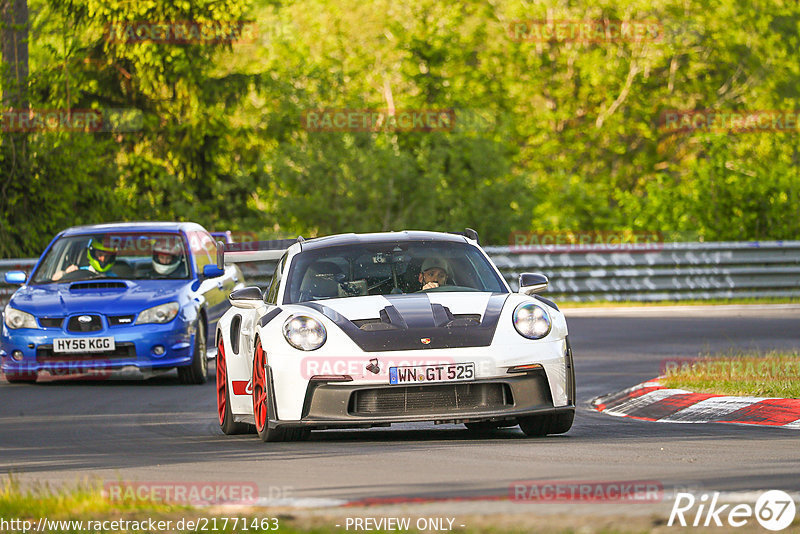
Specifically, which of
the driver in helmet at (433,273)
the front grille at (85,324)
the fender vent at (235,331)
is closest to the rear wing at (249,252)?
the fender vent at (235,331)

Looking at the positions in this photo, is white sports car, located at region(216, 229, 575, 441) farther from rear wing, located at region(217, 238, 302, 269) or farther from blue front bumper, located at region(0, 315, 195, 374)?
blue front bumper, located at region(0, 315, 195, 374)

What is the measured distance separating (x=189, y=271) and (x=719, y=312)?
10.6 meters

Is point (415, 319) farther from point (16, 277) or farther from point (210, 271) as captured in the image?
point (16, 277)

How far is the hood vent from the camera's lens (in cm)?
1437

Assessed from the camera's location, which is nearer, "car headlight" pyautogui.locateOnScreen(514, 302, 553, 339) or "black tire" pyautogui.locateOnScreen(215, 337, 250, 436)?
"car headlight" pyautogui.locateOnScreen(514, 302, 553, 339)

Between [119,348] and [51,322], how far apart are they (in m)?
0.70

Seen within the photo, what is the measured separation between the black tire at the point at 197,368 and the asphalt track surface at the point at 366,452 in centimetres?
94

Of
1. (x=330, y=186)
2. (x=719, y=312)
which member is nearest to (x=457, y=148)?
(x=330, y=186)

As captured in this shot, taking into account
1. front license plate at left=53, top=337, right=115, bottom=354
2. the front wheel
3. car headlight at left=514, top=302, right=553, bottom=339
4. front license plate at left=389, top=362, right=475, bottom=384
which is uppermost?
car headlight at left=514, top=302, right=553, bottom=339

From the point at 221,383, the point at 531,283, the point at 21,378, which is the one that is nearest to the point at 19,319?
the point at 21,378

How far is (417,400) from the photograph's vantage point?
8.48m

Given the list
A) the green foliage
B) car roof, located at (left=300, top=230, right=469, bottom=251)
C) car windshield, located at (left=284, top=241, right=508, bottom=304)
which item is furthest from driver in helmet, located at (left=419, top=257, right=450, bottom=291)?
the green foliage

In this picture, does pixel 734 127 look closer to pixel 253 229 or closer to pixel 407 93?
pixel 407 93

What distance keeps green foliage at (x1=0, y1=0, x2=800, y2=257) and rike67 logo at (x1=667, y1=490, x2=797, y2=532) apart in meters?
22.5
